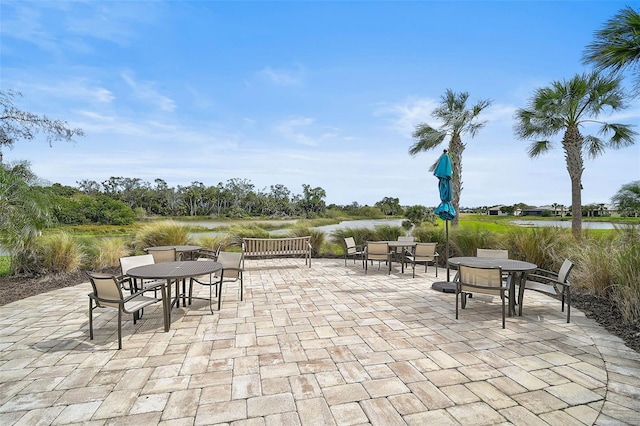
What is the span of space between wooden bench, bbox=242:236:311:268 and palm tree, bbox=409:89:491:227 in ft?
21.4

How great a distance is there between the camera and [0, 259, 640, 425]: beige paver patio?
80.0 inches

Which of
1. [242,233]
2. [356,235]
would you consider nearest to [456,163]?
[356,235]

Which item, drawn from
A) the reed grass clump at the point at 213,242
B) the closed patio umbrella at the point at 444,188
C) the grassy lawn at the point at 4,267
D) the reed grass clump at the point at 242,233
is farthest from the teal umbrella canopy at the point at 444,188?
the grassy lawn at the point at 4,267

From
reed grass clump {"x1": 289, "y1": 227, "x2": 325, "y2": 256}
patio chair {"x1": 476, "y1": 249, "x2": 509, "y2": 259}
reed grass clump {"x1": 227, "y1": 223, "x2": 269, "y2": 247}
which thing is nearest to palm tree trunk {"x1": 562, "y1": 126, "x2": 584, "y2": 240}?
patio chair {"x1": 476, "y1": 249, "x2": 509, "y2": 259}

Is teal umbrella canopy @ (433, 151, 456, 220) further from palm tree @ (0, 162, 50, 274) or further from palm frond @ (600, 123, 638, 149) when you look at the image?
palm tree @ (0, 162, 50, 274)

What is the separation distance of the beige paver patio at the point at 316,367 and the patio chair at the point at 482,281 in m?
0.40

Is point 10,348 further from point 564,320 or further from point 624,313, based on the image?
point 624,313

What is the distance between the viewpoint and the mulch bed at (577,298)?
346cm

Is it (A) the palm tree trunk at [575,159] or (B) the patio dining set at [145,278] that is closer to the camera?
(B) the patio dining set at [145,278]

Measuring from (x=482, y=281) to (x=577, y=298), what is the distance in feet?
7.41

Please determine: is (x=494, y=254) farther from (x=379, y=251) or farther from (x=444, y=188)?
(x=379, y=251)

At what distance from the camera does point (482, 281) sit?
3852 mm

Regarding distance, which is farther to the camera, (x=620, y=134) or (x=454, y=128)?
(x=454, y=128)

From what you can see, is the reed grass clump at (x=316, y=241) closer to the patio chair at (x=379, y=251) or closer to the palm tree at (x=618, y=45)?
the patio chair at (x=379, y=251)
